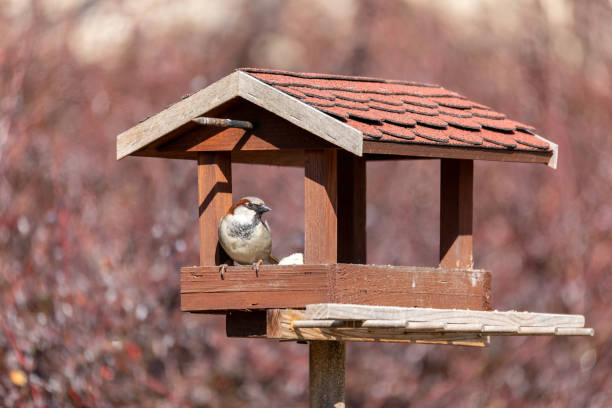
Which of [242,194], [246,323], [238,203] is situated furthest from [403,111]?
[242,194]

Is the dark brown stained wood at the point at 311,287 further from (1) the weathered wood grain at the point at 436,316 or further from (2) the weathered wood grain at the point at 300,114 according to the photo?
(2) the weathered wood grain at the point at 300,114

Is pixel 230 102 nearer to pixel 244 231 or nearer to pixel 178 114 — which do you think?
pixel 178 114

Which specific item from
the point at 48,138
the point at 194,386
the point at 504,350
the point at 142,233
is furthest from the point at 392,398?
the point at 48,138

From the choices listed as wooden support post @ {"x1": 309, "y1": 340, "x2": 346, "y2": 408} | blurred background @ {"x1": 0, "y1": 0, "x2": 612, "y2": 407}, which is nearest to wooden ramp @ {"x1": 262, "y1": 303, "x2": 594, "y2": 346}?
wooden support post @ {"x1": 309, "y1": 340, "x2": 346, "y2": 408}

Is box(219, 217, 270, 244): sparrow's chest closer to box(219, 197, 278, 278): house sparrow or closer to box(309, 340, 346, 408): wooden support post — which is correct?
box(219, 197, 278, 278): house sparrow

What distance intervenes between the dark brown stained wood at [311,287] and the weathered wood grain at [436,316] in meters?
0.27

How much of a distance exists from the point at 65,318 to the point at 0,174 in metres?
1.13

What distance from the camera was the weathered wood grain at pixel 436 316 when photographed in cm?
414

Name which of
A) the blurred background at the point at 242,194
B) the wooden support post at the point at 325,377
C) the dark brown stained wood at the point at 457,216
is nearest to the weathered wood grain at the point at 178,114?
the wooden support post at the point at 325,377

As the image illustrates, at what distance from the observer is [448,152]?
4.99 metres

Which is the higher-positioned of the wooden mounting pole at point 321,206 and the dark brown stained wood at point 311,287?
the wooden mounting pole at point 321,206

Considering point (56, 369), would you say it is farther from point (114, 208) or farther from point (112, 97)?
point (112, 97)

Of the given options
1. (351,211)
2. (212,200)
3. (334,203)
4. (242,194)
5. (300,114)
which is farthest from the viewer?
(242,194)

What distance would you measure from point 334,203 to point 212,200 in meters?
0.58
